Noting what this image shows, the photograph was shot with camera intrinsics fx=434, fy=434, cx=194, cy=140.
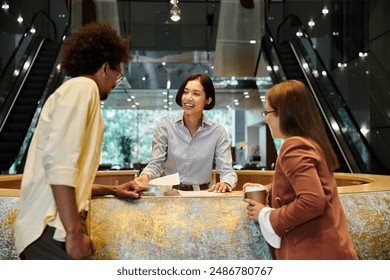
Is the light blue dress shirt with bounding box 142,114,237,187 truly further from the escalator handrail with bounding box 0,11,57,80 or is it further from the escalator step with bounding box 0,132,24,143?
the escalator handrail with bounding box 0,11,57,80

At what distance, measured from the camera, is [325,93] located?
8117 millimetres

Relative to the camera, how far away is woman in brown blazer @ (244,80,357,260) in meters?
1.41

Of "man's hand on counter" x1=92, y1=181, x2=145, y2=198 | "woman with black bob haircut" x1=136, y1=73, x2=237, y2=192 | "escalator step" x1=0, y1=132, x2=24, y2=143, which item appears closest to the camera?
"man's hand on counter" x1=92, y1=181, x2=145, y2=198

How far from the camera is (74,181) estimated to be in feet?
4.23

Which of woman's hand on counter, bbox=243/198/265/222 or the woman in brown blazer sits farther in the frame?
woman's hand on counter, bbox=243/198/265/222

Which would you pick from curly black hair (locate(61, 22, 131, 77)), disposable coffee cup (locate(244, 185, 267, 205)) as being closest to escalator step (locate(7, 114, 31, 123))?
curly black hair (locate(61, 22, 131, 77))

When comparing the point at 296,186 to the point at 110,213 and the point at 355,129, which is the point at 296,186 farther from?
the point at 355,129

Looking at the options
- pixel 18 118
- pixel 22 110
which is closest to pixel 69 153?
pixel 18 118

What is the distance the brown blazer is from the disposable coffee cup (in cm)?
9

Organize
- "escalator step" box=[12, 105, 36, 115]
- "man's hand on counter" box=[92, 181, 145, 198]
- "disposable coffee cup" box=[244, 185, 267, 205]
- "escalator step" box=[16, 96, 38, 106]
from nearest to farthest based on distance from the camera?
"disposable coffee cup" box=[244, 185, 267, 205] < "man's hand on counter" box=[92, 181, 145, 198] < "escalator step" box=[12, 105, 36, 115] < "escalator step" box=[16, 96, 38, 106]

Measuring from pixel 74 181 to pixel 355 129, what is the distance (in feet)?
21.4

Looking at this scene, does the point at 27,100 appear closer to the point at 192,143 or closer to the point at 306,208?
the point at 192,143

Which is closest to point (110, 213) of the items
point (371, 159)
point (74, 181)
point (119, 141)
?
point (74, 181)

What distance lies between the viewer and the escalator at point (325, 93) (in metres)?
6.75
